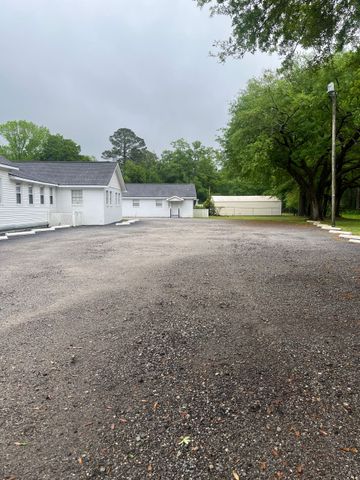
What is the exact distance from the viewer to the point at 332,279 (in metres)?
6.02

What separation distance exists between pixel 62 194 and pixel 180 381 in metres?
22.7

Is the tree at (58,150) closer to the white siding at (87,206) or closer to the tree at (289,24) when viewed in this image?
the white siding at (87,206)

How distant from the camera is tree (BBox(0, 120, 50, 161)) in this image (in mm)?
61062

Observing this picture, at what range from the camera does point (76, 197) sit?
906 inches

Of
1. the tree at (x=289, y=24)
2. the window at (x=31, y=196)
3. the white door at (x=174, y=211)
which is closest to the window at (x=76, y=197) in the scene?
the window at (x=31, y=196)

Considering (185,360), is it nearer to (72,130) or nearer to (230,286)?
(230,286)

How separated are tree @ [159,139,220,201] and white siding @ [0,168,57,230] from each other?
40.1 metres

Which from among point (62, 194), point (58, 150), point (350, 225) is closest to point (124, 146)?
point (58, 150)

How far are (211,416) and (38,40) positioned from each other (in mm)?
27091

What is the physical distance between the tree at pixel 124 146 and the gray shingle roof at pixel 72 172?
51981 mm

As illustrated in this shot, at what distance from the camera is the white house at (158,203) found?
41875mm

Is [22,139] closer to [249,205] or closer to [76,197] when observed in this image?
[249,205]

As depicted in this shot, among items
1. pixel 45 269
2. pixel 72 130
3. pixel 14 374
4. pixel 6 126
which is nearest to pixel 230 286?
pixel 14 374

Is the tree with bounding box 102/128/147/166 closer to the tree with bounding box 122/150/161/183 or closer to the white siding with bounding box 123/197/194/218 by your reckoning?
the tree with bounding box 122/150/161/183
